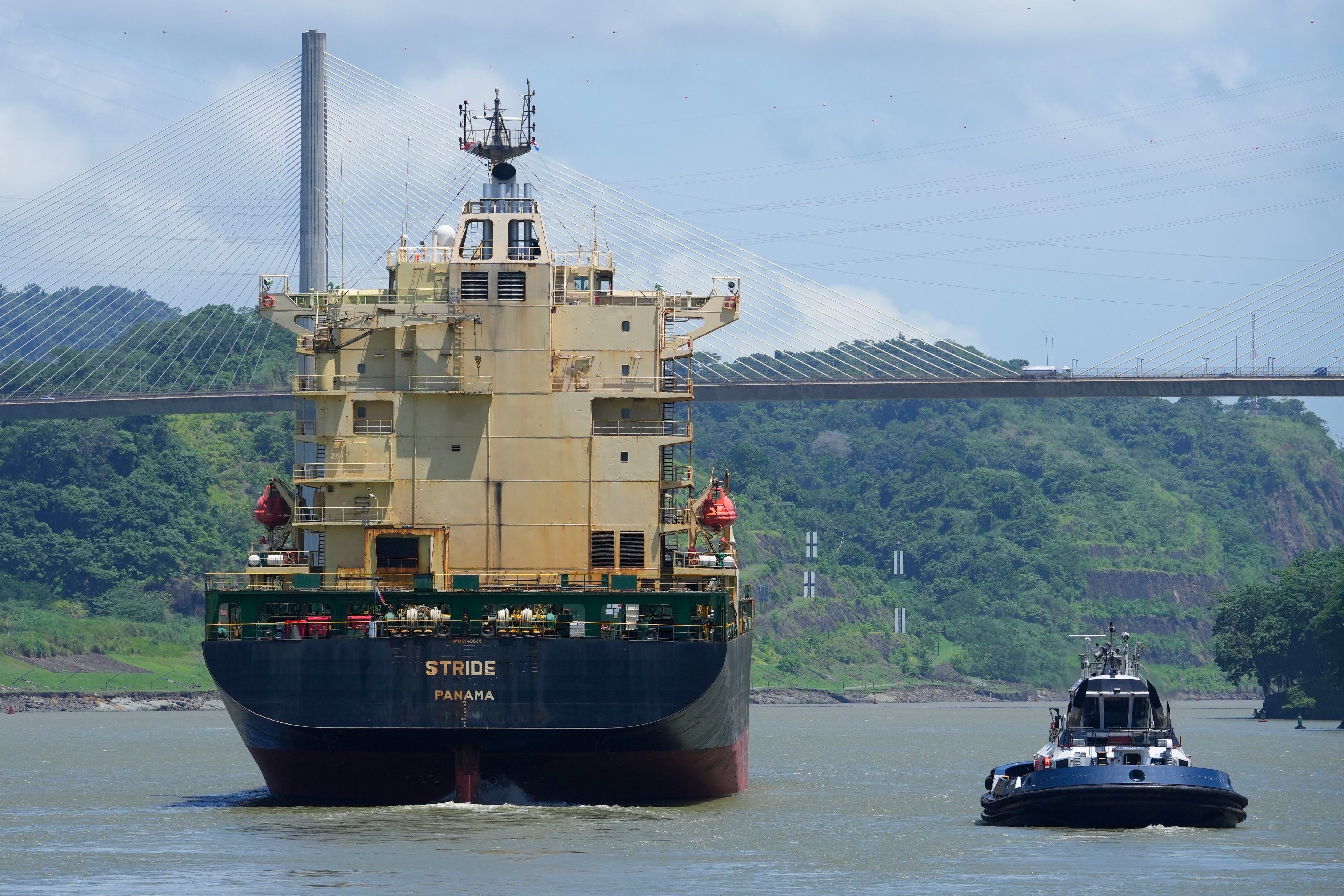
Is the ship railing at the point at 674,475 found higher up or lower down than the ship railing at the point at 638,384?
lower down

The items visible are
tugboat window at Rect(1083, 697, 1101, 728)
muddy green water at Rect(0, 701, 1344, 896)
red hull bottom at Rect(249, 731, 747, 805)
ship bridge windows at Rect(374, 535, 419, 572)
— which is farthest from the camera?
ship bridge windows at Rect(374, 535, 419, 572)

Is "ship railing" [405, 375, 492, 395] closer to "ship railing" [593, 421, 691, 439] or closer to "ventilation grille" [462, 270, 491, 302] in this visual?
"ventilation grille" [462, 270, 491, 302]

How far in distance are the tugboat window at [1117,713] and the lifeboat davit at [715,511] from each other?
12.3 m

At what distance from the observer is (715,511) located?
57969 millimetres

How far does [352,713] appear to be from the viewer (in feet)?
156

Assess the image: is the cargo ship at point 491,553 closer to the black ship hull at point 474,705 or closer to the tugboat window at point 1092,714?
the black ship hull at point 474,705

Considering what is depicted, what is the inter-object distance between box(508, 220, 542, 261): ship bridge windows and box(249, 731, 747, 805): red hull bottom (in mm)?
13555

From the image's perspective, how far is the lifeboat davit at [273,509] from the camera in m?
56.3

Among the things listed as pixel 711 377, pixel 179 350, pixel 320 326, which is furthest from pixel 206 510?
pixel 320 326

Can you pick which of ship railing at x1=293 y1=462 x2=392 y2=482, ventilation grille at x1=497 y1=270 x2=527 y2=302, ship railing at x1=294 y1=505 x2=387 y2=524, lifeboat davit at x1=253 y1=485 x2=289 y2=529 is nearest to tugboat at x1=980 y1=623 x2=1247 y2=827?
ship railing at x1=294 y1=505 x2=387 y2=524

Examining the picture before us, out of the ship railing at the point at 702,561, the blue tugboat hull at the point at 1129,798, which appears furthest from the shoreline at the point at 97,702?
the blue tugboat hull at the point at 1129,798

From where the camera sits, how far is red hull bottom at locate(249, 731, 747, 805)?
4803 centimetres

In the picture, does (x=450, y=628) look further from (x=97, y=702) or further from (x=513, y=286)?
(x=97, y=702)

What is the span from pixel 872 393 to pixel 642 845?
97.5 meters
